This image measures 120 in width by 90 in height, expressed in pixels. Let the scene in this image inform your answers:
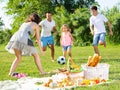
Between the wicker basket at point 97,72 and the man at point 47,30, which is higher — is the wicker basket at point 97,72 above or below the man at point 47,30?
below

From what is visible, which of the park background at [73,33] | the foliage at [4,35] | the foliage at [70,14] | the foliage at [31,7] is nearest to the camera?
the park background at [73,33]

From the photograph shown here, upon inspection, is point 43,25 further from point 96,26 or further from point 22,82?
point 22,82

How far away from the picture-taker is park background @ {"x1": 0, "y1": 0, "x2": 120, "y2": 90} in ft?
41.2

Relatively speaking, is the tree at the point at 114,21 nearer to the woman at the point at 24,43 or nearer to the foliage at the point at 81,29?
the foliage at the point at 81,29

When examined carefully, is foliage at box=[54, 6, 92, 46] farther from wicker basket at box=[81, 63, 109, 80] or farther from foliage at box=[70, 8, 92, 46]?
wicker basket at box=[81, 63, 109, 80]

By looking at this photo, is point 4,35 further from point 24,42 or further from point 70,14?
point 24,42

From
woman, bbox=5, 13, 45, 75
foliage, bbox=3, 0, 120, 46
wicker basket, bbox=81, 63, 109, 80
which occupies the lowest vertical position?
wicker basket, bbox=81, 63, 109, 80

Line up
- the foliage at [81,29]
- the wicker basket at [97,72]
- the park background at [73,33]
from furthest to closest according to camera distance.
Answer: the foliage at [81,29] → the park background at [73,33] → the wicker basket at [97,72]

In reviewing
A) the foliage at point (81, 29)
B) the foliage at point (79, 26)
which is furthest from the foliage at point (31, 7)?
the foliage at point (81, 29)

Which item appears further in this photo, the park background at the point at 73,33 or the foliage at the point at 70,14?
the foliage at the point at 70,14

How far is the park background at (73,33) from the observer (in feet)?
41.2

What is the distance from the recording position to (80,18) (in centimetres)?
4038

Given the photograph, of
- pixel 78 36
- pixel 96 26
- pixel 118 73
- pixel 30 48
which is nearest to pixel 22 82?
pixel 30 48

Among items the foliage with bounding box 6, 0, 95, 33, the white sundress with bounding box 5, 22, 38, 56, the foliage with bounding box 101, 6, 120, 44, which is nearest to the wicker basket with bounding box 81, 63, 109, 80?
the white sundress with bounding box 5, 22, 38, 56
